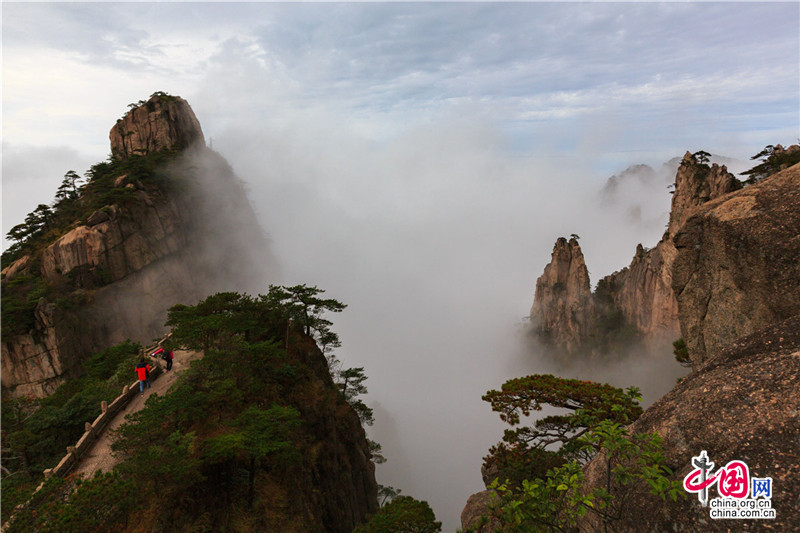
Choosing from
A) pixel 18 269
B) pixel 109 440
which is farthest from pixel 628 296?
pixel 18 269

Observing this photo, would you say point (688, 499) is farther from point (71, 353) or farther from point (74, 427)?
point (71, 353)

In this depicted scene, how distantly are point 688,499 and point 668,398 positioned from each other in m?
2.35

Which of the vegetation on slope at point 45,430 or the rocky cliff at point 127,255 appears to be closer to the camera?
the vegetation on slope at point 45,430

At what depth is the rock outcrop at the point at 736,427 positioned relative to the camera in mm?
5785

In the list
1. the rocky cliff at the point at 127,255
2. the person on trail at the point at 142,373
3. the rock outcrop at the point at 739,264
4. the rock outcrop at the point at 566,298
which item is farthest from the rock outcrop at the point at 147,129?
the rock outcrop at the point at 739,264

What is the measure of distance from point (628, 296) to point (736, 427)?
69798mm

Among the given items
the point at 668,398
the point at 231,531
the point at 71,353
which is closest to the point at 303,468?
the point at 231,531

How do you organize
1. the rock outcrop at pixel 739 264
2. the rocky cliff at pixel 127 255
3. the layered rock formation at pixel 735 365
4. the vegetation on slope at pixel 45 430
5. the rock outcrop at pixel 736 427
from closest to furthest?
the rock outcrop at pixel 736 427, the layered rock formation at pixel 735 365, the rock outcrop at pixel 739 264, the vegetation on slope at pixel 45 430, the rocky cliff at pixel 127 255

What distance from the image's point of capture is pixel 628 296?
67.4m

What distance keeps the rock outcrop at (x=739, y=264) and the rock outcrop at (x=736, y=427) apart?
2.88 metres

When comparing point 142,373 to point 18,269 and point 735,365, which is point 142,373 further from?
point 18,269

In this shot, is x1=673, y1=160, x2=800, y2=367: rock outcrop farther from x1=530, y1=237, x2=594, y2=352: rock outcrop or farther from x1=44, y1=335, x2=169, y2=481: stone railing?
x1=530, y1=237, x2=594, y2=352: rock outcrop

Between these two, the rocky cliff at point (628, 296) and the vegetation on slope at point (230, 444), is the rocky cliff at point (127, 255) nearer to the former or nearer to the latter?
the vegetation on slope at point (230, 444)

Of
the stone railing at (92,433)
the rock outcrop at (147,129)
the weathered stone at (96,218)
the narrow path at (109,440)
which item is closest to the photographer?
the stone railing at (92,433)
